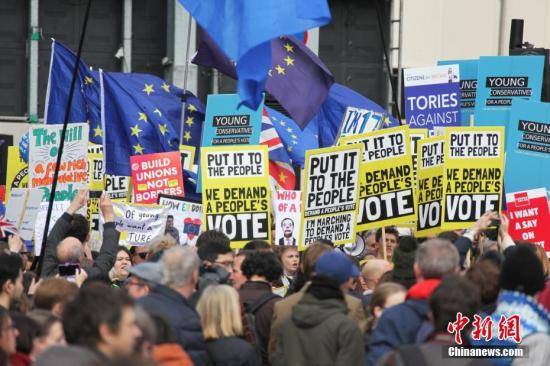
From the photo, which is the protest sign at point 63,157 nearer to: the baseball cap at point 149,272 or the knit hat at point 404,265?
the knit hat at point 404,265

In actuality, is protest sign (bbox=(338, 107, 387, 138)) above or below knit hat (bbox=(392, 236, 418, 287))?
above

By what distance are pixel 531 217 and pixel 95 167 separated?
6.77m

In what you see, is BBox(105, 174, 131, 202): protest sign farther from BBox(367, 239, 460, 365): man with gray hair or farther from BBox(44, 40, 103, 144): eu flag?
BBox(367, 239, 460, 365): man with gray hair

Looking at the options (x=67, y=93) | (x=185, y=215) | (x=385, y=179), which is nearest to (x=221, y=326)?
(x=385, y=179)

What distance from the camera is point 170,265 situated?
8172mm

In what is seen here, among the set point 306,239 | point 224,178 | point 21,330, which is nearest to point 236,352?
point 21,330

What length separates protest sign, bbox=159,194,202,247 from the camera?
17422mm

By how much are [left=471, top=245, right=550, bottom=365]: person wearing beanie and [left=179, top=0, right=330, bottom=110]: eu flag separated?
174 inches

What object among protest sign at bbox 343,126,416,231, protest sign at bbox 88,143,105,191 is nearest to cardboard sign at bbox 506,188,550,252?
protest sign at bbox 343,126,416,231

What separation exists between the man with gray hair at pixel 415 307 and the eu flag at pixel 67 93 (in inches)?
375

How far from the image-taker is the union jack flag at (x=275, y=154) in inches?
894

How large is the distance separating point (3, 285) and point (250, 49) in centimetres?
427

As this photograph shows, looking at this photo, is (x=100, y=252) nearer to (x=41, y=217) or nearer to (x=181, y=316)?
(x=181, y=316)

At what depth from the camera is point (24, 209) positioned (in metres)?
15.9
